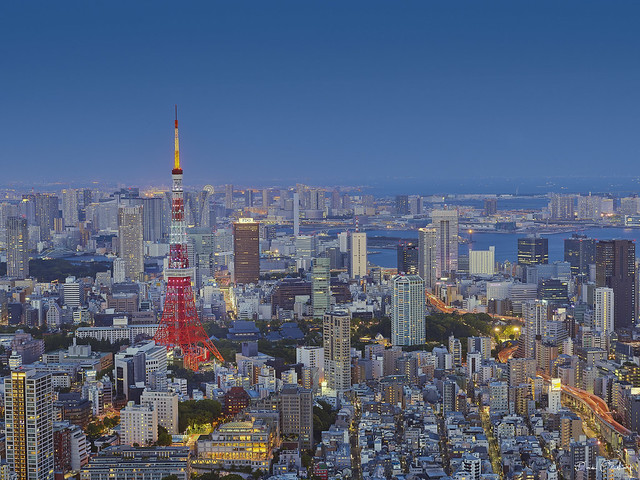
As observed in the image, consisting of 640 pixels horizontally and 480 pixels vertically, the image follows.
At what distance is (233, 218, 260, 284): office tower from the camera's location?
20719mm

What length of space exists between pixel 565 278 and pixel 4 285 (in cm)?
998

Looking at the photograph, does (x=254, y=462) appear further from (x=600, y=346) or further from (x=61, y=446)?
(x=600, y=346)

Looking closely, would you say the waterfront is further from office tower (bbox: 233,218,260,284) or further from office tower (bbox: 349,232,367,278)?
office tower (bbox: 233,218,260,284)

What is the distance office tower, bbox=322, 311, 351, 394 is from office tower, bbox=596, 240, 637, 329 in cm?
476

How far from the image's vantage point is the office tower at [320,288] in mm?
16844

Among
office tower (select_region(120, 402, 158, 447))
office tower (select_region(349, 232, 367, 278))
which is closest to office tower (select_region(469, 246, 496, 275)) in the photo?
office tower (select_region(349, 232, 367, 278))

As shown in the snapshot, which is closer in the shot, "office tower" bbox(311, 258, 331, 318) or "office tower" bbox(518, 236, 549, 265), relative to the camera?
"office tower" bbox(311, 258, 331, 318)

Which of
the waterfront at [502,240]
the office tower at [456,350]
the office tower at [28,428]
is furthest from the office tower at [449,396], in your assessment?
the waterfront at [502,240]

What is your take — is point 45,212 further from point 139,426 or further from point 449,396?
point 139,426

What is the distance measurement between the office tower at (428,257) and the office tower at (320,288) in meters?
3.07

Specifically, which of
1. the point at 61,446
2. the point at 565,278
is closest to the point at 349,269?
the point at 565,278

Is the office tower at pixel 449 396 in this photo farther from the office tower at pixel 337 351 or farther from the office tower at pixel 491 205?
the office tower at pixel 491 205

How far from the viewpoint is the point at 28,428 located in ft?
25.6

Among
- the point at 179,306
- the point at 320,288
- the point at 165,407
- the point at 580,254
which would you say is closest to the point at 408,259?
the point at 580,254
